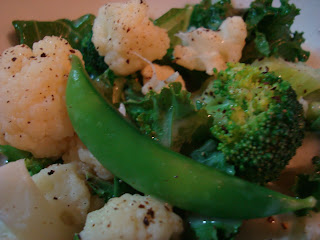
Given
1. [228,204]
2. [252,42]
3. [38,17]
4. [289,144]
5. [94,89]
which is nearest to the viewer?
[228,204]

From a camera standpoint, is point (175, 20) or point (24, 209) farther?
point (175, 20)

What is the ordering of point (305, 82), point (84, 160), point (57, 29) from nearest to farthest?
point (84, 160) → point (305, 82) → point (57, 29)

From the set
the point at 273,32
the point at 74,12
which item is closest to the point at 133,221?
the point at 273,32

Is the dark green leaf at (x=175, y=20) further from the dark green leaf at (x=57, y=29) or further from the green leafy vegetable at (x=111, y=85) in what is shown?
the green leafy vegetable at (x=111, y=85)

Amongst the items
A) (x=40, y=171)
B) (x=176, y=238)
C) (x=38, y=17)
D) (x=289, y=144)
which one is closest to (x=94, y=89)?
(x=40, y=171)

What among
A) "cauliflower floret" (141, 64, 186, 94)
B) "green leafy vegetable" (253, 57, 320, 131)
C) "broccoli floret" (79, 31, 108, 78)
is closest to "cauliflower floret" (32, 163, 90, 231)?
"cauliflower floret" (141, 64, 186, 94)

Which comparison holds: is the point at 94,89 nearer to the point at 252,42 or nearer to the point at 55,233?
the point at 55,233

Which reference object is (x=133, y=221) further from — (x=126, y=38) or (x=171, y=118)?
(x=126, y=38)
